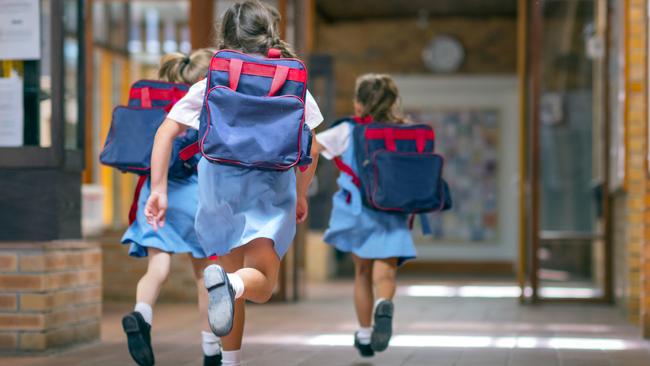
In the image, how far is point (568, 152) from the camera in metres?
9.46

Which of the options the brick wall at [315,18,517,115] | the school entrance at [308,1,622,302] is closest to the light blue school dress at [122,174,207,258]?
the school entrance at [308,1,622,302]

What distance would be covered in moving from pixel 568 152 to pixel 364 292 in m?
5.24

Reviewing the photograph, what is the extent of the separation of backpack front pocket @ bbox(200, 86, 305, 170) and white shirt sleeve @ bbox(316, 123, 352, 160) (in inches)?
51.0

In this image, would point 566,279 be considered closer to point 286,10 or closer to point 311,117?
point 286,10

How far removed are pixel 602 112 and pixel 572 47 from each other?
160cm

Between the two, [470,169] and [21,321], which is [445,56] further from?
[21,321]

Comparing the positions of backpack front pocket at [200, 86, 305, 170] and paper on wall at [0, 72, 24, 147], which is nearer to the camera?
backpack front pocket at [200, 86, 305, 170]

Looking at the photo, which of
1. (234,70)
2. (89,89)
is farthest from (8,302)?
(89,89)

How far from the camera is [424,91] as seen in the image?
1295 centimetres

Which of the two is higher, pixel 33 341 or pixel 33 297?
pixel 33 297

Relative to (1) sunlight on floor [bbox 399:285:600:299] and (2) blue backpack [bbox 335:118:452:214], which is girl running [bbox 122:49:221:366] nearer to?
(2) blue backpack [bbox 335:118:452:214]

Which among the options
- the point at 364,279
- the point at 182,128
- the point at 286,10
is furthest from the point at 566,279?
the point at 182,128

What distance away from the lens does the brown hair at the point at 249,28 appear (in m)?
3.40

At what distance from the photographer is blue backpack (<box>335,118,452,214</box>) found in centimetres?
452
